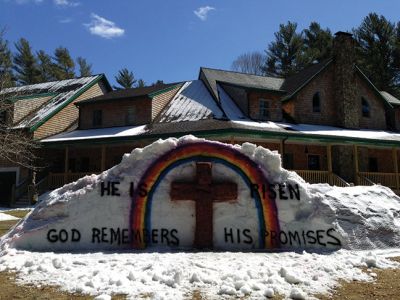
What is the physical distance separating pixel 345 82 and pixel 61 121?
691 inches

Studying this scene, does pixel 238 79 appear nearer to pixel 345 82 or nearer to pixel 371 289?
pixel 345 82

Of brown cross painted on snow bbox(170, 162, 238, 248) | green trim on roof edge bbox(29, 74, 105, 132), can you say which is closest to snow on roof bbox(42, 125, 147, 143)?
green trim on roof edge bbox(29, 74, 105, 132)

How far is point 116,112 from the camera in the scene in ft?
76.1

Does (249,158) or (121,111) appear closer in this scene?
(249,158)

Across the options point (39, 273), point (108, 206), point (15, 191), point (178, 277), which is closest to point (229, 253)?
point (178, 277)

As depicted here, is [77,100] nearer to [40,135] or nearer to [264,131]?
[40,135]

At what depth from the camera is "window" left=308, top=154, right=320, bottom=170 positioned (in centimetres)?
2228

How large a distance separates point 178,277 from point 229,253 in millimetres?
1630

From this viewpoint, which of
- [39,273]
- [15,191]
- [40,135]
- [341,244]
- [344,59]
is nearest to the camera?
[39,273]

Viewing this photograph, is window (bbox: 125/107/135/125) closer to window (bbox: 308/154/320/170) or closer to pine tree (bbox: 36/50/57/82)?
window (bbox: 308/154/320/170)

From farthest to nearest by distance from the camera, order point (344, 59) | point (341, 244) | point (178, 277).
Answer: point (344, 59), point (341, 244), point (178, 277)

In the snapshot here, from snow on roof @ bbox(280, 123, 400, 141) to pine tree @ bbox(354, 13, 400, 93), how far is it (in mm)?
17567

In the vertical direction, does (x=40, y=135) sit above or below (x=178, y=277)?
above

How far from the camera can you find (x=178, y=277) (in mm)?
4863
